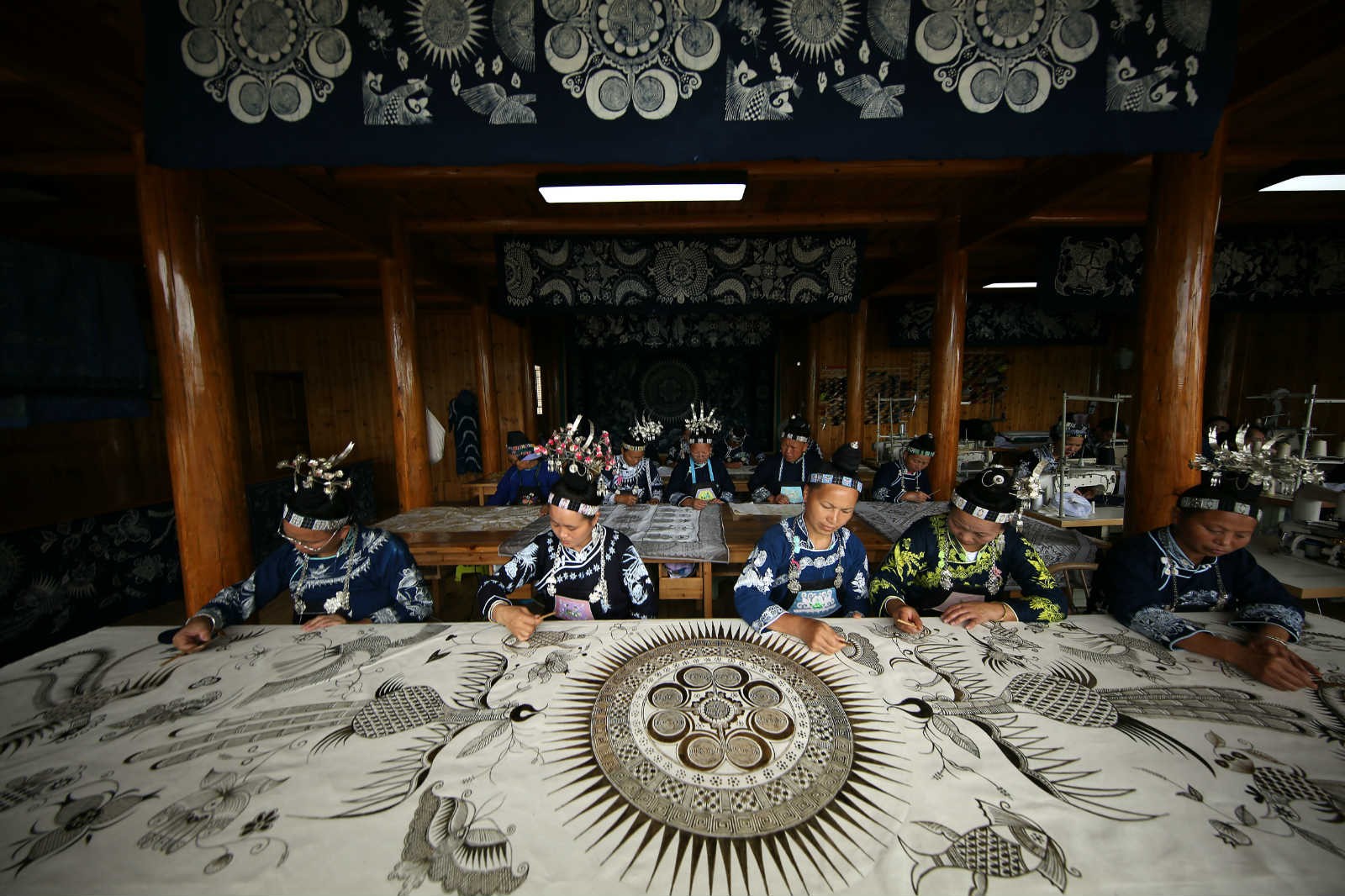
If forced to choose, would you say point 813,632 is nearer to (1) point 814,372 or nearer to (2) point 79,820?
(2) point 79,820

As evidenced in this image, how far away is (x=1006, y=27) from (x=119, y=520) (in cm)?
770

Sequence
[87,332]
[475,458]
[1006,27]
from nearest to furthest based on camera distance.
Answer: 1. [1006,27]
2. [87,332]
3. [475,458]

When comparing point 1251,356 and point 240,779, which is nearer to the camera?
point 240,779

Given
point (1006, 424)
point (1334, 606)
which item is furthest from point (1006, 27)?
point (1006, 424)

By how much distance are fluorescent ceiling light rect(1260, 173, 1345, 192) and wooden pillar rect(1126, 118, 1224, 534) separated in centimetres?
224

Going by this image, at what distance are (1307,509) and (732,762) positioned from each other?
5.15m

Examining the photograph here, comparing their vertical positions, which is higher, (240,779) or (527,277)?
(527,277)

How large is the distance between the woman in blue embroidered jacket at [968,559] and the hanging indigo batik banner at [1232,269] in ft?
13.8

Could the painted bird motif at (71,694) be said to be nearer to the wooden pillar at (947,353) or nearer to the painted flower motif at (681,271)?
the painted flower motif at (681,271)

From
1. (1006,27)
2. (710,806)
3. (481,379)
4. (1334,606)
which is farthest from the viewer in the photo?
(481,379)

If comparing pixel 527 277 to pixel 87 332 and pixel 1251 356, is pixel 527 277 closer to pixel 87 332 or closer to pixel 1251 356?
pixel 87 332

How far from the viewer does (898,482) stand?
524 cm

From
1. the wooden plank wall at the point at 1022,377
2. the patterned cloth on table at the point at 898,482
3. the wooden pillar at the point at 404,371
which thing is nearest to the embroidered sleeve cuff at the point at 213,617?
the wooden pillar at the point at 404,371

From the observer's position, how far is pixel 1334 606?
4.30 meters
